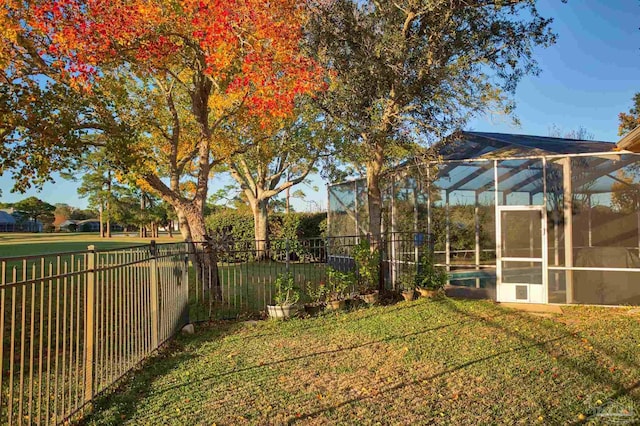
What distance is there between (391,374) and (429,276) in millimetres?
5562

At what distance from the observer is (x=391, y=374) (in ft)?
16.2

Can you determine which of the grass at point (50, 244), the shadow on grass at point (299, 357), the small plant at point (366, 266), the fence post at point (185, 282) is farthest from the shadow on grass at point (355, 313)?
the grass at point (50, 244)

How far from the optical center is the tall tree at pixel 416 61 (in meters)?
9.23

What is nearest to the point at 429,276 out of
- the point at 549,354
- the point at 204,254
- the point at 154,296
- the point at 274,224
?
the point at 549,354

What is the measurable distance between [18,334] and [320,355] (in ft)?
17.1

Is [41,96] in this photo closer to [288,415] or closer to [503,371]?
[288,415]

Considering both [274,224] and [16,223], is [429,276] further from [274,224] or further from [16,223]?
[16,223]

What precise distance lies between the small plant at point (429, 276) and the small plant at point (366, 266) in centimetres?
114

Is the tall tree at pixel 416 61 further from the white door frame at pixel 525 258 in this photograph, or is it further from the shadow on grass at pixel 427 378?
the shadow on grass at pixel 427 378

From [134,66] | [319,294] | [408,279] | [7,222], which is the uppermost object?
[134,66]

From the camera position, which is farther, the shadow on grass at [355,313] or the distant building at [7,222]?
the distant building at [7,222]

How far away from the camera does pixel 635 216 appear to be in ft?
30.5

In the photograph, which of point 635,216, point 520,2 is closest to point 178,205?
point 520,2

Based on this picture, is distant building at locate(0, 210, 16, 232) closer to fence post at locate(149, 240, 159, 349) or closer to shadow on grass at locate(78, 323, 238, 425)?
shadow on grass at locate(78, 323, 238, 425)
